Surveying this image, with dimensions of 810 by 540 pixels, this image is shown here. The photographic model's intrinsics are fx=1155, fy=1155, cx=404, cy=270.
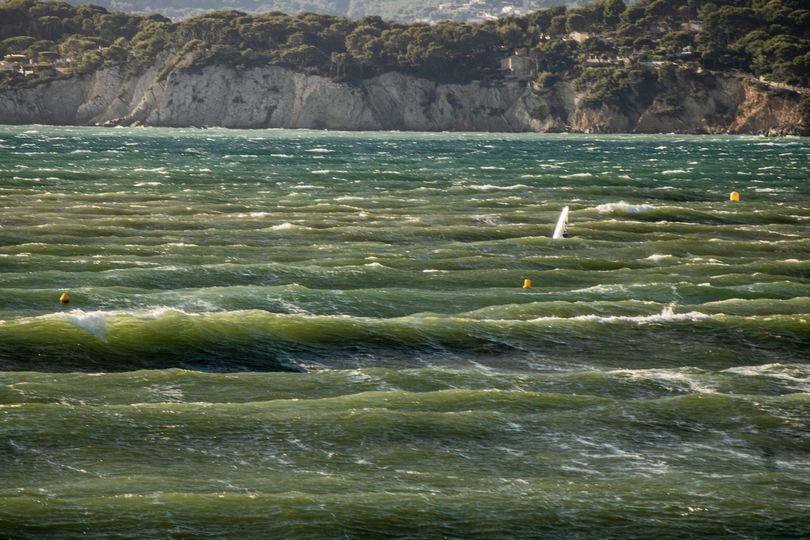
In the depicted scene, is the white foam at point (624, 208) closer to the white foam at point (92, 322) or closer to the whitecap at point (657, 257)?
the whitecap at point (657, 257)

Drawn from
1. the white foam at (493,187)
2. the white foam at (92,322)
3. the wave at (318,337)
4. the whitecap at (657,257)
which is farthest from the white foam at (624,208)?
the white foam at (92,322)

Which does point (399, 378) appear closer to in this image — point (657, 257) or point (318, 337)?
point (318, 337)

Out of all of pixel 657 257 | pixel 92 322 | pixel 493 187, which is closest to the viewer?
pixel 92 322

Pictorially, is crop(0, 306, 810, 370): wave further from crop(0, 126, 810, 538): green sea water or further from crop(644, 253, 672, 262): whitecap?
crop(644, 253, 672, 262): whitecap

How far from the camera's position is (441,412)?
16.7 metres

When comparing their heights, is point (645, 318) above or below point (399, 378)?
below

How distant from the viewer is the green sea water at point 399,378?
12.9 meters

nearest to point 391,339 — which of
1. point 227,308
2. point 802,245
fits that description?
point 227,308

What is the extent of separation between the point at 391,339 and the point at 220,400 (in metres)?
5.41

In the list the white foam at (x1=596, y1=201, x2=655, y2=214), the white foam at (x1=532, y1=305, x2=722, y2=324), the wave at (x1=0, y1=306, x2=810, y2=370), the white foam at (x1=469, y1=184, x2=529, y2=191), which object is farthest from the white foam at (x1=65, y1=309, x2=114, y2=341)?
the white foam at (x1=469, y1=184, x2=529, y2=191)

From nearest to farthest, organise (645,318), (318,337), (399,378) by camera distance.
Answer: (399,378)
(318,337)
(645,318)

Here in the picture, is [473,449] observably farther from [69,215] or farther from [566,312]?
[69,215]

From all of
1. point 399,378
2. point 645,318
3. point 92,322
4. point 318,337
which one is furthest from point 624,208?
point 399,378

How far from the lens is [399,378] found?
61.6 feet
